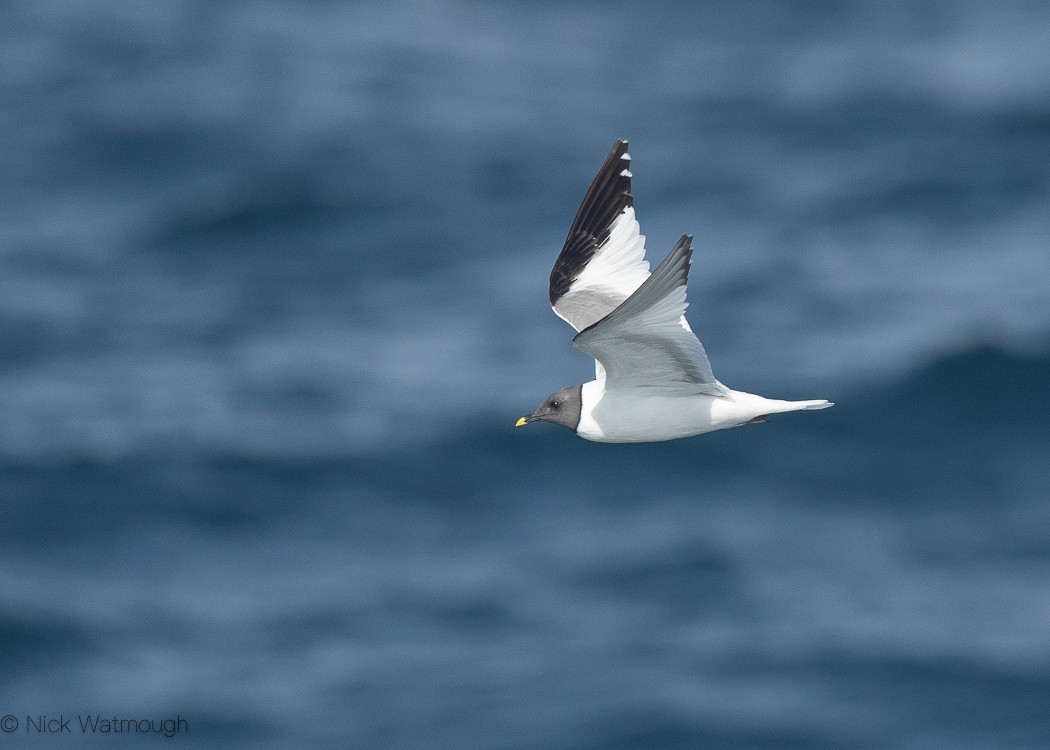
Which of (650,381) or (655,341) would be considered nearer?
(655,341)

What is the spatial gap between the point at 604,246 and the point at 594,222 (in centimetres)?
22

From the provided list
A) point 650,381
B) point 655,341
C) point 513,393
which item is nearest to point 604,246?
point 650,381

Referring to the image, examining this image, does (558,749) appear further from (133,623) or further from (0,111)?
(0,111)

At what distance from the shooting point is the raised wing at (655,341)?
10.1 meters

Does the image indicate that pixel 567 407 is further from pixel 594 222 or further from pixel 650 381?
pixel 594 222

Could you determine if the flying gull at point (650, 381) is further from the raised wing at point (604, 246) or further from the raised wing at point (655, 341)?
the raised wing at point (604, 246)

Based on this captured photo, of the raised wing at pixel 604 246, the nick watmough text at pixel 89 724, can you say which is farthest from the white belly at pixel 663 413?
the nick watmough text at pixel 89 724

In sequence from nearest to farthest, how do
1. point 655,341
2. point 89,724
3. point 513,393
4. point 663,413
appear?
point 655,341
point 663,413
point 89,724
point 513,393

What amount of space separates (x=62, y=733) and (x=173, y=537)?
4238mm

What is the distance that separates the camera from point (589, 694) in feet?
81.9

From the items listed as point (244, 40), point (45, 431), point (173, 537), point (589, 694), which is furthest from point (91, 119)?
point (589, 694)

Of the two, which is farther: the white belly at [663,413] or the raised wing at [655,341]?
the white belly at [663,413]

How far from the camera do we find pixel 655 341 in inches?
425

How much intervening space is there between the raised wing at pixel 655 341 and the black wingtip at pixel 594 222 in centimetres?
199
